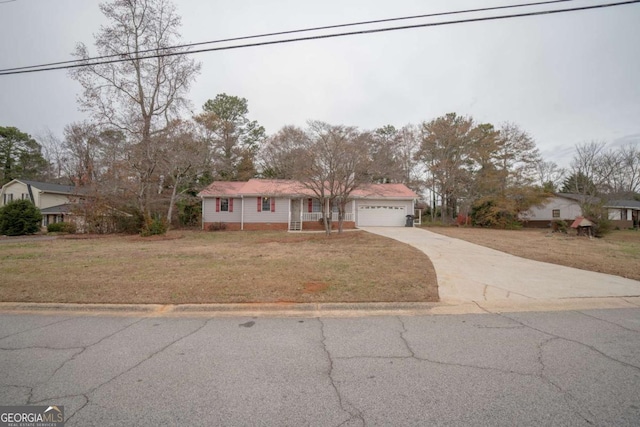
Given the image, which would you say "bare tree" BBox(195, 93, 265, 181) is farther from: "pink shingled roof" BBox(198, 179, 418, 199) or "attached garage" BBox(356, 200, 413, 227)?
"attached garage" BBox(356, 200, 413, 227)

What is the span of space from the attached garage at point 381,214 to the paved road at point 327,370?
20.5m

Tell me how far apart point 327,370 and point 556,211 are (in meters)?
39.7

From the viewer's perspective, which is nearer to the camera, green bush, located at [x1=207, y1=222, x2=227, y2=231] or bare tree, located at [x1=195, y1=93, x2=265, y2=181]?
green bush, located at [x1=207, y1=222, x2=227, y2=231]

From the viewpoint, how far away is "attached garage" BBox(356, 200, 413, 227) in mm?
24891

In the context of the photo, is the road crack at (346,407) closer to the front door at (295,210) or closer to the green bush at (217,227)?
the front door at (295,210)

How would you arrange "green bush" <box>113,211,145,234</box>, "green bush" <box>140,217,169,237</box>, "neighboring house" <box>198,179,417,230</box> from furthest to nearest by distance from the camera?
"neighboring house" <box>198,179,417,230</box>
"green bush" <box>113,211,145,234</box>
"green bush" <box>140,217,169,237</box>

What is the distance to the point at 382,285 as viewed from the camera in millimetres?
5887

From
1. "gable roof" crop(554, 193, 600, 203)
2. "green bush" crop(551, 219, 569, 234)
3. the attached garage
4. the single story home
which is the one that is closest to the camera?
"green bush" crop(551, 219, 569, 234)

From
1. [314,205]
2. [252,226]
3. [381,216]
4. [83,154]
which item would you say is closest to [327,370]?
[252,226]

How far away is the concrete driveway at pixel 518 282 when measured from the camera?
5543mm

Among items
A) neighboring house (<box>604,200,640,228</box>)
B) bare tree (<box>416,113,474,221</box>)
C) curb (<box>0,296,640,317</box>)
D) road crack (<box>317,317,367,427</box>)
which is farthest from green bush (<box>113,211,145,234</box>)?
neighboring house (<box>604,200,640,228</box>)

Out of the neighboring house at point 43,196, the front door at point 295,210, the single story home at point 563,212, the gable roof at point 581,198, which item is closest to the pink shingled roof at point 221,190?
the front door at point 295,210

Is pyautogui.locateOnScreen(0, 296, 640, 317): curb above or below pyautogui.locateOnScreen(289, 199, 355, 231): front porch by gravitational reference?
below

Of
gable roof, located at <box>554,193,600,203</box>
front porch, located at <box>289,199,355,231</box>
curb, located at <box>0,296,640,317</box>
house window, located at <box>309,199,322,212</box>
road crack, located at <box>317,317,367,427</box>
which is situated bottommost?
curb, located at <box>0,296,640,317</box>
